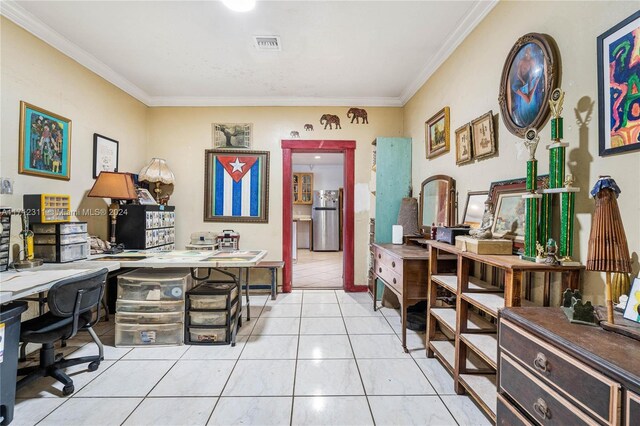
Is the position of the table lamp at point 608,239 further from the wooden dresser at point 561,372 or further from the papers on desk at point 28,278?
the papers on desk at point 28,278

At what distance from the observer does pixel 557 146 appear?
1410 mm

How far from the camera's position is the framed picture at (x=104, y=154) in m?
3.25

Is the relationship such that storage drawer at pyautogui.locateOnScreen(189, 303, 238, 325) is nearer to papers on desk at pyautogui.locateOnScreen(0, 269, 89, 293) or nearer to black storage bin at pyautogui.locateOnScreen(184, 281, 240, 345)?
black storage bin at pyautogui.locateOnScreen(184, 281, 240, 345)

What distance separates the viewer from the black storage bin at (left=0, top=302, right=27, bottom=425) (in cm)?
161

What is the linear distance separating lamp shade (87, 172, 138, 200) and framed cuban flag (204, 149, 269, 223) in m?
1.27

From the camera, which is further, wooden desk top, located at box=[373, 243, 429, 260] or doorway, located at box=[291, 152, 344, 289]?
doorway, located at box=[291, 152, 344, 289]

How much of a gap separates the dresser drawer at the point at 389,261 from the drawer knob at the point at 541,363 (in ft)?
4.87

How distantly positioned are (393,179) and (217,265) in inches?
98.8

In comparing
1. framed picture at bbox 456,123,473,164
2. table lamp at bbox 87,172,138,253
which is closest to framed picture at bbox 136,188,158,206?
table lamp at bbox 87,172,138,253

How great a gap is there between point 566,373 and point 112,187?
367 cm

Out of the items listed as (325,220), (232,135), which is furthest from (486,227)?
(325,220)

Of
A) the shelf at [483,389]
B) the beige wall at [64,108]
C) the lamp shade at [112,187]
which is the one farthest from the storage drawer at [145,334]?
the shelf at [483,389]

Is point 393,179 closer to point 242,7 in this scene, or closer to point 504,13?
point 504,13

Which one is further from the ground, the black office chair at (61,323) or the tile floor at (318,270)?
the black office chair at (61,323)
